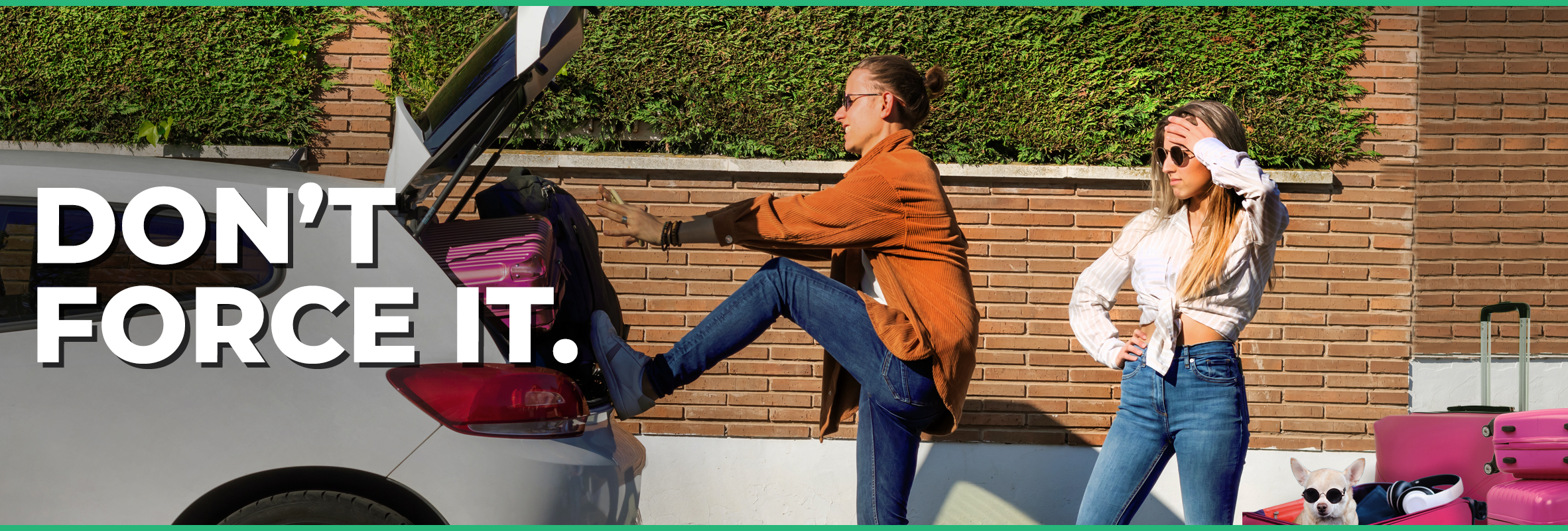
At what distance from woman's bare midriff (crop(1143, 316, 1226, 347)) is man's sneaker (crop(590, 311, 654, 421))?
1511mm

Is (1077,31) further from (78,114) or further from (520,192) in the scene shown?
(78,114)

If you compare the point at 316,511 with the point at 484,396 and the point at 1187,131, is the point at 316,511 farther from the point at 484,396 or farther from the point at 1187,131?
the point at 1187,131

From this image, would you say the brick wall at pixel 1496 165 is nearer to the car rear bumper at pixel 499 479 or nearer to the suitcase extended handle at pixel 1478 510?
the suitcase extended handle at pixel 1478 510

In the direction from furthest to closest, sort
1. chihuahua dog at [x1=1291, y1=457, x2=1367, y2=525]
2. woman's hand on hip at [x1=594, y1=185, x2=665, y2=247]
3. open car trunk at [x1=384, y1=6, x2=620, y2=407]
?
chihuahua dog at [x1=1291, y1=457, x2=1367, y2=525]
woman's hand on hip at [x1=594, y1=185, x2=665, y2=247]
open car trunk at [x1=384, y1=6, x2=620, y2=407]

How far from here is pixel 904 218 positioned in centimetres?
255

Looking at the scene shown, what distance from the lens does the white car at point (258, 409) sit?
228cm

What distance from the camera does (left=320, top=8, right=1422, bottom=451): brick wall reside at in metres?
5.20

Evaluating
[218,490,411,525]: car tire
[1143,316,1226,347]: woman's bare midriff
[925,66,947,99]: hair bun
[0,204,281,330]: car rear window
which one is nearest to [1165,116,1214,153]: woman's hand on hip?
[1143,316,1226,347]: woman's bare midriff

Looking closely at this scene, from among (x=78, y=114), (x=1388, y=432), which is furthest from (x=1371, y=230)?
(x=78, y=114)

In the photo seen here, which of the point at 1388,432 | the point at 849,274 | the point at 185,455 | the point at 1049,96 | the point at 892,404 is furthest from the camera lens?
the point at 1049,96

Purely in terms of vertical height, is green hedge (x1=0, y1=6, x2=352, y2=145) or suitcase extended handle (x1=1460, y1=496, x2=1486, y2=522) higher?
green hedge (x1=0, y1=6, x2=352, y2=145)

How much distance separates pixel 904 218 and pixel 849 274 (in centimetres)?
31

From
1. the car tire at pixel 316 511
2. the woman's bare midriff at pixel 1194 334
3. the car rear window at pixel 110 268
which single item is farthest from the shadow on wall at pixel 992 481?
the car rear window at pixel 110 268

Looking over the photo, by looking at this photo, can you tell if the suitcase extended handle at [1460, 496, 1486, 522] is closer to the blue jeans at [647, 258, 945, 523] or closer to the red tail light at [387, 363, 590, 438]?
the blue jeans at [647, 258, 945, 523]
